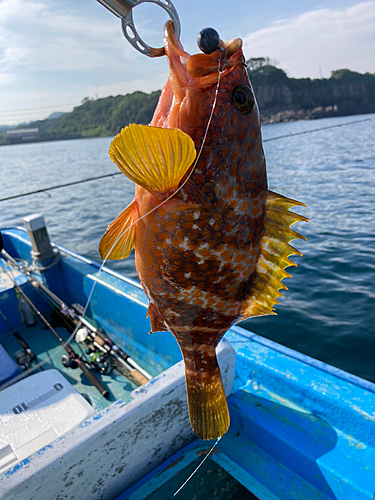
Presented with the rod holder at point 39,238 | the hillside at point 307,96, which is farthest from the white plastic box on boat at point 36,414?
the hillside at point 307,96

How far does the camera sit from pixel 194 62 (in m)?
1.19

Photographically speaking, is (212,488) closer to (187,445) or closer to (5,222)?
(187,445)

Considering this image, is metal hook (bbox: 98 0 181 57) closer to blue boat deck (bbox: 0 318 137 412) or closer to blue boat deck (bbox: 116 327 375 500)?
blue boat deck (bbox: 116 327 375 500)

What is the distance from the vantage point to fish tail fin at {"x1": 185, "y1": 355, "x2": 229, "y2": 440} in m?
1.45

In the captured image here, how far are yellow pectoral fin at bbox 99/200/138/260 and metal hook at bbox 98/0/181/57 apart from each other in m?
0.52

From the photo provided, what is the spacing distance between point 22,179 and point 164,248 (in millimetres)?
33724

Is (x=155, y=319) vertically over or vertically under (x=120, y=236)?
under

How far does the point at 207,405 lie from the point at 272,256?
69cm

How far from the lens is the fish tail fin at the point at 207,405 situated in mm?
1448

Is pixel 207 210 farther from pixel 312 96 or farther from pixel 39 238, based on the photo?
pixel 312 96

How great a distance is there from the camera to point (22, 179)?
30.9 m

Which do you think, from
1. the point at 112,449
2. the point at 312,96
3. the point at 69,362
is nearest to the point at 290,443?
the point at 112,449

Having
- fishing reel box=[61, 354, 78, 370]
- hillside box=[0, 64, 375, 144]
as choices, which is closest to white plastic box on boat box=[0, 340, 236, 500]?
fishing reel box=[61, 354, 78, 370]

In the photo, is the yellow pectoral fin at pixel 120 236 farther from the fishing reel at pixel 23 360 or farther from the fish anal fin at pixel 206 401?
the fishing reel at pixel 23 360
